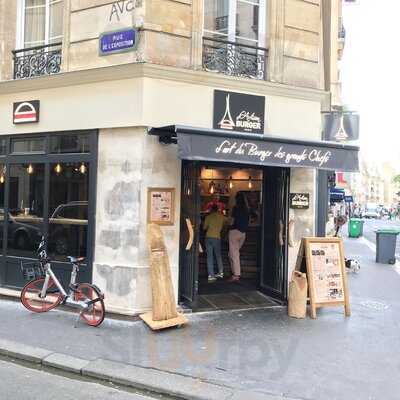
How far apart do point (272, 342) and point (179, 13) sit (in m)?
5.13

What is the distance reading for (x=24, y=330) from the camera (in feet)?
22.9

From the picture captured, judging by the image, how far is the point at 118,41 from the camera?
7871mm

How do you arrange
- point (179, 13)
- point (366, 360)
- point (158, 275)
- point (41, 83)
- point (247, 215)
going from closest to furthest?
1. point (366, 360)
2. point (158, 275)
3. point (179, 13)
4. point (41, 83)
5. point (247, 215)

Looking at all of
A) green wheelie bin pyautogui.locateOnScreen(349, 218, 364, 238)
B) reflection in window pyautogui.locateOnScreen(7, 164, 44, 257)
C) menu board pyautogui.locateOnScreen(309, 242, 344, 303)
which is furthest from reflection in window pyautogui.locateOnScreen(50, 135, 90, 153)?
green wheelie bin pyautogui.locateOnScreen(349, 218, 364, 238)

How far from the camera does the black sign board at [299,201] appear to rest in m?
8.99

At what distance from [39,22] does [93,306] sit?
5506mm

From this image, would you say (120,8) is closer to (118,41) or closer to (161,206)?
(118,41)

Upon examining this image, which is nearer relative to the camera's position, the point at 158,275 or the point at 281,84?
the point at 158,275

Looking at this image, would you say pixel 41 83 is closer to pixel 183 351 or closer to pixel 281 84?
pixel 281 84

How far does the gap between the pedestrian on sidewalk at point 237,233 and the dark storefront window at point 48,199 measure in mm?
3306

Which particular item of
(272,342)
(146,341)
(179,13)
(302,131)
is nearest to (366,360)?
(272,342)

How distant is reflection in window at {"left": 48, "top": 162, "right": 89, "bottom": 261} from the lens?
8.40 m

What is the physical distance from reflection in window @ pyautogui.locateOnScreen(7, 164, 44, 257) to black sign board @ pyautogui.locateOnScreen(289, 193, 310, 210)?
4389 millimetres

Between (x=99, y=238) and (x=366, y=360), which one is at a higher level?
(x=99, y=238)
